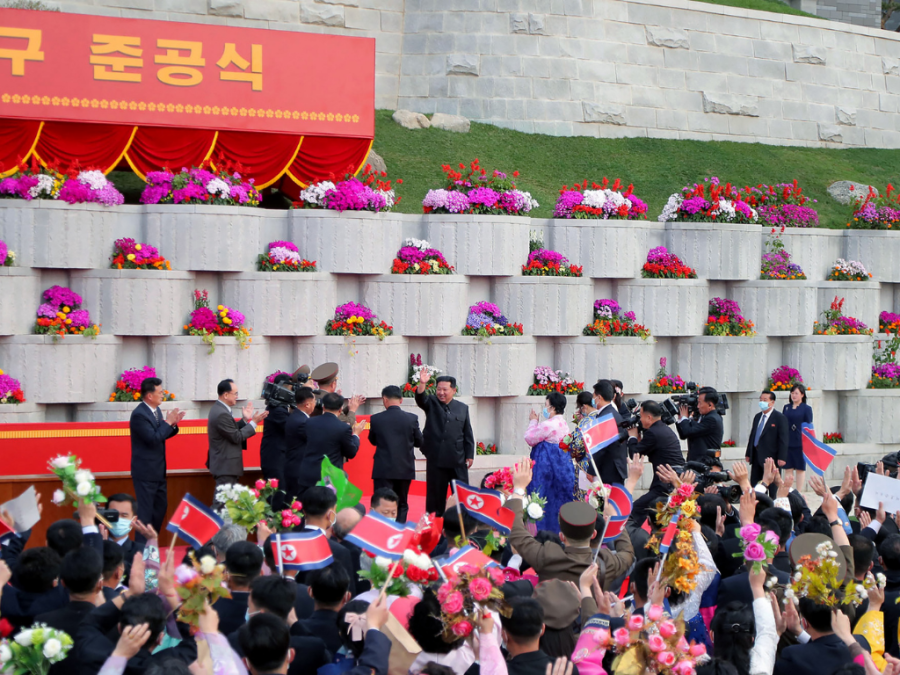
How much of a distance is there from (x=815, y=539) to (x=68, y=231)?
9.40 meters

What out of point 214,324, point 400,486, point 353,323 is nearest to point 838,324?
point 353,323

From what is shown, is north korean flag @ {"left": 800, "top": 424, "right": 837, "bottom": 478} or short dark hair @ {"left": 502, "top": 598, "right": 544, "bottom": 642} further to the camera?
north korean flag @ {"left": 800, "top": 424, "right": 837, "bottom": 478}

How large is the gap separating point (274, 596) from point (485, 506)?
187cm

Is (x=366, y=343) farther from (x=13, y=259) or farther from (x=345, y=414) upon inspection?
(x=13, y=259)

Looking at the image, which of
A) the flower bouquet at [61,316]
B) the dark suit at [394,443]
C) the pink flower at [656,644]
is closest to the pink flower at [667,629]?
the pink flower at [656,644]

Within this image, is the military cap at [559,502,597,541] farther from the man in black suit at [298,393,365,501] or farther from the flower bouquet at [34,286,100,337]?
the flower bouquet at [34,286,100,337]

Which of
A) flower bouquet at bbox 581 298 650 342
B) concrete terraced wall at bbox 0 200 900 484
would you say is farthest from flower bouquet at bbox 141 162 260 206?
flower bouquet at bbox 581 298 650 342

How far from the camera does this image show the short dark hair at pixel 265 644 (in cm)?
341

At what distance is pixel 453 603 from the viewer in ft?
11.6

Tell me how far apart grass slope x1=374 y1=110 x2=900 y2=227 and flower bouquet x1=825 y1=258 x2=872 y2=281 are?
2.68m

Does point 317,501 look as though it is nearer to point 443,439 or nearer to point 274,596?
point 274,596

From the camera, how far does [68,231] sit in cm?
1122

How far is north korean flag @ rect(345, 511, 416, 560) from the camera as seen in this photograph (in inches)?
177

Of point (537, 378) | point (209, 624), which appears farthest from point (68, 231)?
point (209, 624)
